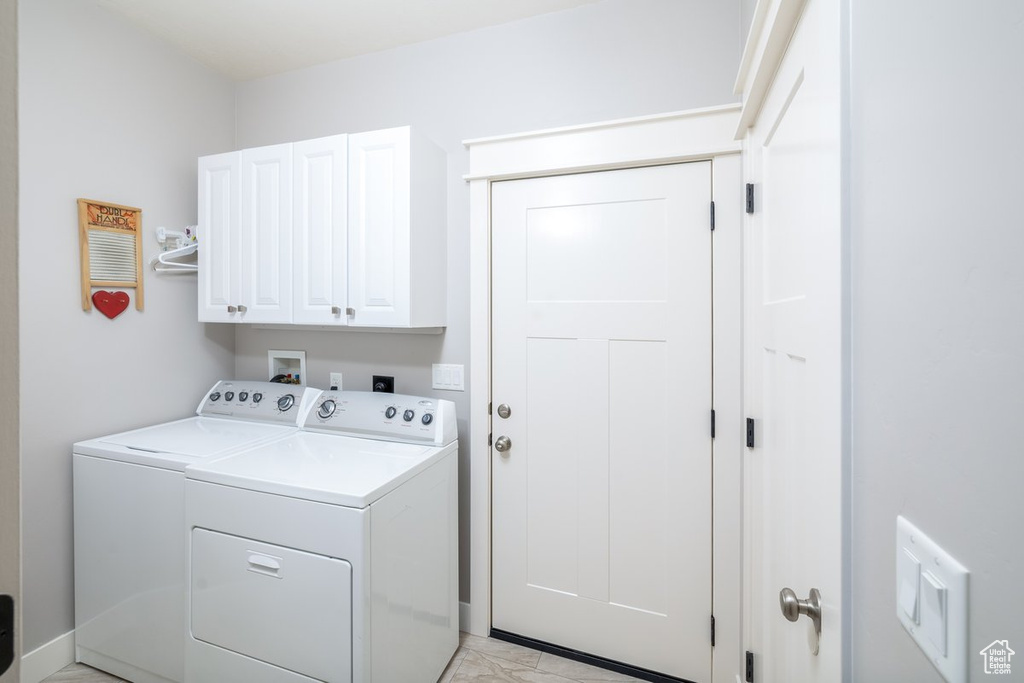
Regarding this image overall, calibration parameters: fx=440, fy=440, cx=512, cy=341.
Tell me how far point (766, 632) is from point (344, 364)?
2.03m

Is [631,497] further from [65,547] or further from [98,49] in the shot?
[98,49]

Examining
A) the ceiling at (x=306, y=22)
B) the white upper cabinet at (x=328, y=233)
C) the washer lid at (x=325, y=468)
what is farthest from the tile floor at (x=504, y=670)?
the ceiling at (x=306, y=22)

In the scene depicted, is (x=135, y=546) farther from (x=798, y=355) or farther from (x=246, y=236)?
(x=798, y=355)

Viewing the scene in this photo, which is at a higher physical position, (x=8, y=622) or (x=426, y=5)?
(x=426, y=5)

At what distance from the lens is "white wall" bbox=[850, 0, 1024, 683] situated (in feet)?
1.06

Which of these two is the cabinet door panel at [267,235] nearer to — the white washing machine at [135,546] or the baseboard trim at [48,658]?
the white washing machine at [135,546]

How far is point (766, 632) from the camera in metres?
1.29

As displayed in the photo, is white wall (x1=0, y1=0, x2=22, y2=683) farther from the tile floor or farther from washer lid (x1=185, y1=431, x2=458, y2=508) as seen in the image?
the tile floor

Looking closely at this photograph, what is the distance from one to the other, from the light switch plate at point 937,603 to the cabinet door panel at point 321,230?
6.17 ft

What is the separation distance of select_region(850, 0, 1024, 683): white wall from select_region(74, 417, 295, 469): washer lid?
193cm

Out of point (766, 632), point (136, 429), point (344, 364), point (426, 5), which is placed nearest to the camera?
point (766, 632)

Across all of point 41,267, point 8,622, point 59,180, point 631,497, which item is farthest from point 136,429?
point 631,497

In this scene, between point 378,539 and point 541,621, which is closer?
point 378,539

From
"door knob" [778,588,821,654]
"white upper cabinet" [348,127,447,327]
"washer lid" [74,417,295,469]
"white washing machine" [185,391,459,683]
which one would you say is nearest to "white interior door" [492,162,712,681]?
"white upper cabinet" [348,127,447,327]
